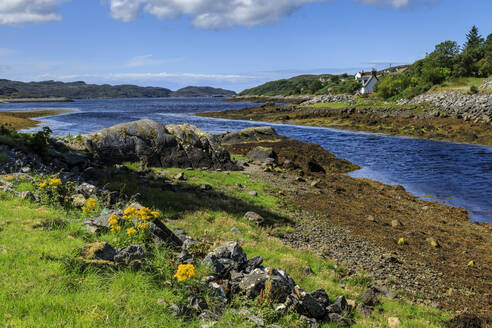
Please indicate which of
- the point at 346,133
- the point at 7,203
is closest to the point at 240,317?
the point at 7,203

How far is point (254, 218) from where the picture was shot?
46.2ft

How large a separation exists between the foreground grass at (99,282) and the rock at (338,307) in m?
0.40

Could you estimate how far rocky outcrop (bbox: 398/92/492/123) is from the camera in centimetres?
5588

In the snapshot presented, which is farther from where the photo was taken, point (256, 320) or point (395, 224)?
point (395, 224)

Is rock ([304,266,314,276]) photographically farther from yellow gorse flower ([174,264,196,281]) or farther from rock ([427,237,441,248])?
rock ([427,237,441,248])

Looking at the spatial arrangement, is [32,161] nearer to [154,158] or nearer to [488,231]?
[154,158]

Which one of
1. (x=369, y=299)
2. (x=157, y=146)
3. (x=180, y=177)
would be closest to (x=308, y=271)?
(x=369, y=299)

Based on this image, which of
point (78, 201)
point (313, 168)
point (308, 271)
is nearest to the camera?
point (308, 271)

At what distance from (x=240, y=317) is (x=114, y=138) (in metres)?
19.9

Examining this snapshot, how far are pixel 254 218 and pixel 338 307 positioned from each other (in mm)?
7010

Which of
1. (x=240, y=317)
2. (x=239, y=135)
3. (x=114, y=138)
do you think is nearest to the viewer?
(x=240, y=317)

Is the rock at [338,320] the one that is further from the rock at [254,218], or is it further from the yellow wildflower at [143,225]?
the rock at [254,218]

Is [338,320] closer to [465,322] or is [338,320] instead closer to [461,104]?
[465,322]

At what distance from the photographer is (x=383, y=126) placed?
202 ft
